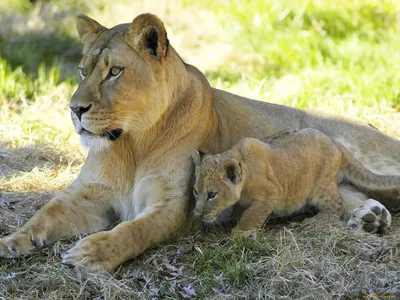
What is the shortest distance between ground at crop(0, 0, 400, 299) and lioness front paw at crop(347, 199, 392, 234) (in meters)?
0.08

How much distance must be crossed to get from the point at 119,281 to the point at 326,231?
1.25m

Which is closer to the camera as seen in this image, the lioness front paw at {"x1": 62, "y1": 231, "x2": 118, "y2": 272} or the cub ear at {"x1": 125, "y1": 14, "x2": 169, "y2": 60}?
the lioness front paw at {"x1": 62, "y1": 231, "x2": 118, "y2": 272}

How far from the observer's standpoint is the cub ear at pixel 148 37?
14.2 ft

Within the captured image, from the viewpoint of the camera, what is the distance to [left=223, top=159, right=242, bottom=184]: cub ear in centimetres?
423

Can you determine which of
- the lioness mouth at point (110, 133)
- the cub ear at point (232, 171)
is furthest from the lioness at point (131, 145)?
the cub ear at point (232, 171)

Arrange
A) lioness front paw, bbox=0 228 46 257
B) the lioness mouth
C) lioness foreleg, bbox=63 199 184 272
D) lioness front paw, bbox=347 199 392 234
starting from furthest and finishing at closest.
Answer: lioness front paw, bbox=347 199 392 234 → the lioness mouth → lioness front paw, bbox=0 228 46 257 → lioness foreleg, bbox=63 199 184 272

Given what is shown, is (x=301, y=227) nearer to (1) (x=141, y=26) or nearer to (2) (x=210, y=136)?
(2) (x=210, y=136)

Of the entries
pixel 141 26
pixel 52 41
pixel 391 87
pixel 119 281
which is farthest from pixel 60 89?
pixel 119 281

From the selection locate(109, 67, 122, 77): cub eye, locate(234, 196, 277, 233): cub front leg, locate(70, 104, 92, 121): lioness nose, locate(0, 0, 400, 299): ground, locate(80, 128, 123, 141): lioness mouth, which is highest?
locate(109, 67, 122, 77): cub eye

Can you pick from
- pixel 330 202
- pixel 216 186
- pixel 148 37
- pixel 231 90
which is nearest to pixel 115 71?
pixel 148 37

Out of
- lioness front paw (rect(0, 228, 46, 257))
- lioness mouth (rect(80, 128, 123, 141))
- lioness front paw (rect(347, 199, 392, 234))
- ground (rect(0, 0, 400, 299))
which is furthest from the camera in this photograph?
lioness front paw (rect(347, 199, 392, 234))

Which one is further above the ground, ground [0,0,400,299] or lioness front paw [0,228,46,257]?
lioness front paw [0,228,46,257]

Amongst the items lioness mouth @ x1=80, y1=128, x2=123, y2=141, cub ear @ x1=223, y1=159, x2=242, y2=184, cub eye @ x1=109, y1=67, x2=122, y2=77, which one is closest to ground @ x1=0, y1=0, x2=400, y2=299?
cub ear @ x1=223, y1=159, x2=242, y2=184

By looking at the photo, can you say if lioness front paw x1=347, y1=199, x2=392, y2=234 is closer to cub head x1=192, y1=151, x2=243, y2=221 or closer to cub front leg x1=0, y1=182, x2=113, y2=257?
cub head x1=192, y1=151, x2=243, y2=221
